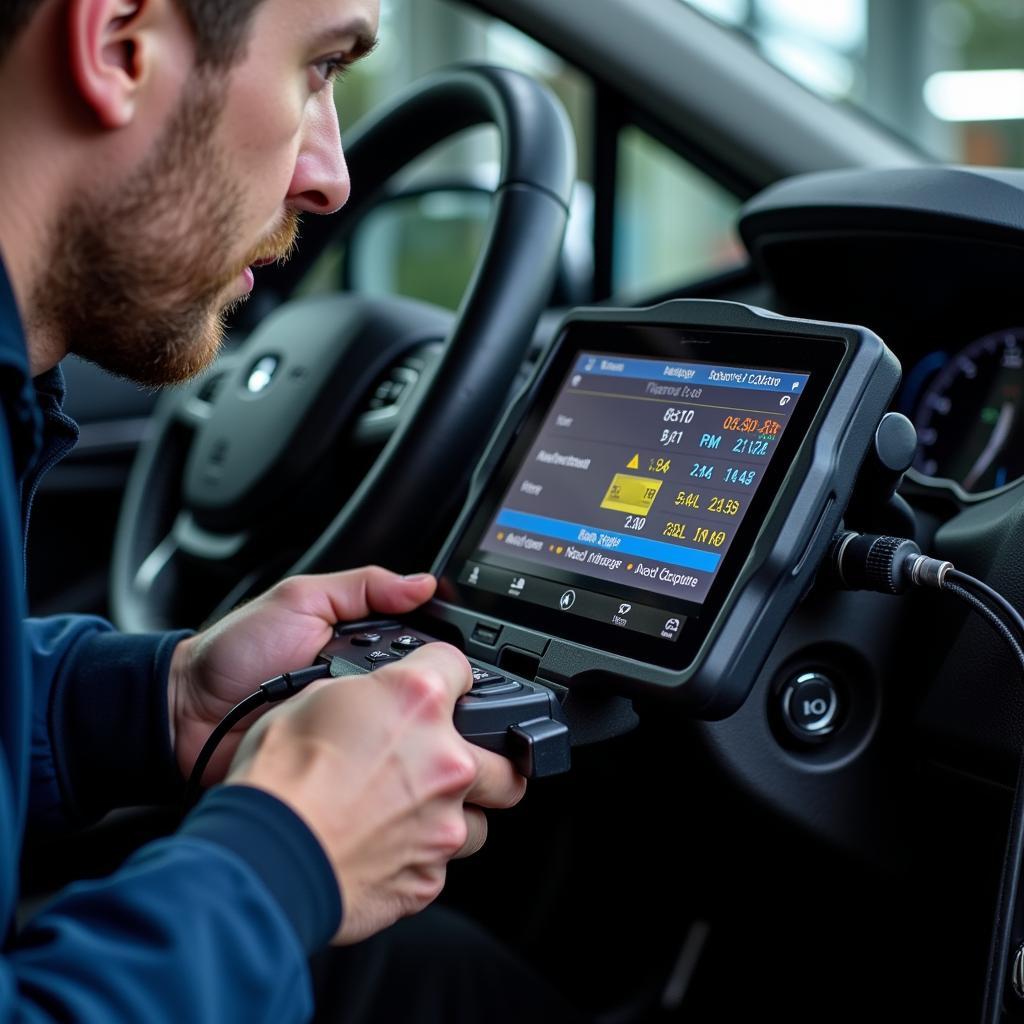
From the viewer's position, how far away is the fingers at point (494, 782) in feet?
2.33

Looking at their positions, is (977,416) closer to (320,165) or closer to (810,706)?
(810,706)

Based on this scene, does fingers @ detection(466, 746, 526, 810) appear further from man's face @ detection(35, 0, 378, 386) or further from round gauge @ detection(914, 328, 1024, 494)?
round gauge @ detection(914, 328, 1024, 494)

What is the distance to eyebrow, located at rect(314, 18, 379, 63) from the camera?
0.75m

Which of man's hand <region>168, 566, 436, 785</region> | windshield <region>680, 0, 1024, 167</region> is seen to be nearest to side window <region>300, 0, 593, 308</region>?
man's hand <region>168, 566, 436, 785</region>

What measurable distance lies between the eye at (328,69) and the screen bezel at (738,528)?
249mm

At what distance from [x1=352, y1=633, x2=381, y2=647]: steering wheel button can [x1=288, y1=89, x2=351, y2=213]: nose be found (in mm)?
277

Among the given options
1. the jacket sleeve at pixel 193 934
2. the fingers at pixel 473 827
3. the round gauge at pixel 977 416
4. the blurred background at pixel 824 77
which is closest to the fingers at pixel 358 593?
the fingers at pixel 473 827

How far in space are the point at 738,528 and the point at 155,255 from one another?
360mm

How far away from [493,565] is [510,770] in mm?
212

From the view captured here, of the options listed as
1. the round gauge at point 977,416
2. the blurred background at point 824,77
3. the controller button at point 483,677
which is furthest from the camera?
the blurred background at point 824,77

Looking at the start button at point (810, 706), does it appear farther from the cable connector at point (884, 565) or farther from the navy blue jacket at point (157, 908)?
the navy blue jacket at point (157, 908)

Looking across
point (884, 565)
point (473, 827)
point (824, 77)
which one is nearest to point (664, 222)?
point (824, 77)

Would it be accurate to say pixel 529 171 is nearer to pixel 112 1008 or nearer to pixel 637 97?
pixel 637 97

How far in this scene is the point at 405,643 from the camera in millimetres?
849
